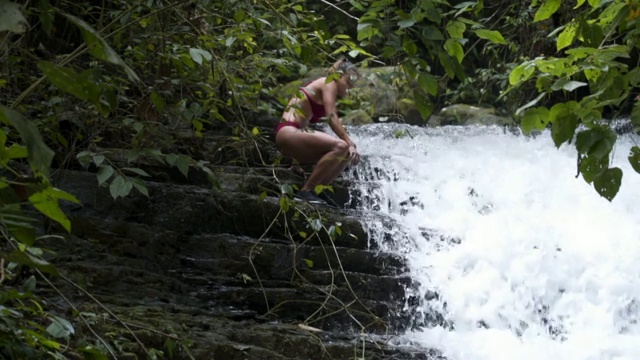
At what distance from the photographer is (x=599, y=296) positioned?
565 cm

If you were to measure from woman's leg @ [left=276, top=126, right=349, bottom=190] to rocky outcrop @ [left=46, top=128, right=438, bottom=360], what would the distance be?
0.28m

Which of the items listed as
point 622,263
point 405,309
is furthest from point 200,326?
point 622,263

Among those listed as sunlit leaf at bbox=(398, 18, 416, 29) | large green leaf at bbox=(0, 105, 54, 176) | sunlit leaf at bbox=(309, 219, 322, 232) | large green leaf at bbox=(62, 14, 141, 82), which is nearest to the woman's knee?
sunlit leaf at bbox=(309, 219, 322, 232)

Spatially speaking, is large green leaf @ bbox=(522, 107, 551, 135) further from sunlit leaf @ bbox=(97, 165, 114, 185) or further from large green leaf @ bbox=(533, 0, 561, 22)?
sunlit leaf @ bbox=(97, 165, 114, 185)

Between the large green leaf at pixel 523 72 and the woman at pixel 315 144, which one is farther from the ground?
the large green leaf at pixel 523 72

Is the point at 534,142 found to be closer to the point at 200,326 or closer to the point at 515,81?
the point at 200,326

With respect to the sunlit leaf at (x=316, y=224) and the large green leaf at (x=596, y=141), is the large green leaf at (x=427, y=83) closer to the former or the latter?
the large green leaf at (x=596, y=141)

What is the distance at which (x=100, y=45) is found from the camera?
4.64 ft

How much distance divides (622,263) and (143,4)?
4217 millimetres

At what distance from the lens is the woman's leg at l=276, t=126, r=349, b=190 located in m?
5.67

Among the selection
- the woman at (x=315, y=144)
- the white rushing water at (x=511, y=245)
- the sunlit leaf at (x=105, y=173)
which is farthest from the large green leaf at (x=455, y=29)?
the woman at (x=315, y=144)

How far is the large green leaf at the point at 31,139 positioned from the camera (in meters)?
1.21

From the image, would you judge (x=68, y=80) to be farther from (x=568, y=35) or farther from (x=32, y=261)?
(x=568, y=35)

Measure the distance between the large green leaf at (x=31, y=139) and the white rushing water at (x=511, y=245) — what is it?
311 centimetres
